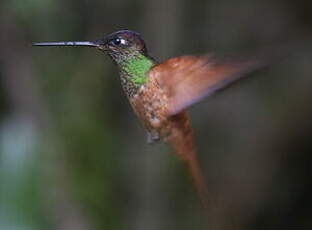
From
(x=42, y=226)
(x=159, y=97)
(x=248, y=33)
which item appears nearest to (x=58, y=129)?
(x=42, y=226)

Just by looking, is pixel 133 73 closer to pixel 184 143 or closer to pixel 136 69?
pixel 136 69

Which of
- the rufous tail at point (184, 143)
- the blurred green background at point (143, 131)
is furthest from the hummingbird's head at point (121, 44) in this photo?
the blurred green background at point (143, 131)

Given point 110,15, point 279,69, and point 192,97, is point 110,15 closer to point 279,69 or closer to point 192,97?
point 279,69

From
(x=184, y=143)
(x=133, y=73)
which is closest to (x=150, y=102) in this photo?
(x=133, y=73)

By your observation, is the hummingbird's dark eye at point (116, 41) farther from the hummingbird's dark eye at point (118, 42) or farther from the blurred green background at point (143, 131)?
the blurred green background at point (143, 131)

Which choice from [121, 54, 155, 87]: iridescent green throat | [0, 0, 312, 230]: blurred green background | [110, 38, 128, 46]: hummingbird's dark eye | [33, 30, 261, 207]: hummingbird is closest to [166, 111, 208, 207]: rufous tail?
[33, 30, 261, 207]: hummingbird
